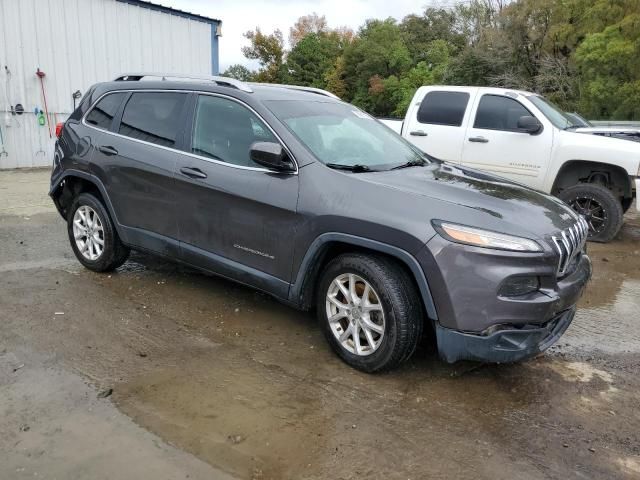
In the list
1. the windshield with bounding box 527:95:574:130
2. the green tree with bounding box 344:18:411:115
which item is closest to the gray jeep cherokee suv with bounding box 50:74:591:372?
the windshield with bounding box 527:95:574:130

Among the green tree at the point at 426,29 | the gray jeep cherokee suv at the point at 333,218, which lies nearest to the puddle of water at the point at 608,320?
the gray jeep cherokee suv at the point at 333,218

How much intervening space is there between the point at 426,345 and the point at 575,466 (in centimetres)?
144

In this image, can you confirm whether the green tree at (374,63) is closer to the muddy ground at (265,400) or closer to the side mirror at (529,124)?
the side mirror at (529,124)


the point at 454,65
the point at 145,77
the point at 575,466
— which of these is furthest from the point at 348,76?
the point at 575,466

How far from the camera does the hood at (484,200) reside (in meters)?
3.27

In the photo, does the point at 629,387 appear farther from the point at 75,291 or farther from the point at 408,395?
the point at 75,291

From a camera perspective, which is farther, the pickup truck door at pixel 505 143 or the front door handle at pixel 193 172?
the pickup truck door at pixel 505 143

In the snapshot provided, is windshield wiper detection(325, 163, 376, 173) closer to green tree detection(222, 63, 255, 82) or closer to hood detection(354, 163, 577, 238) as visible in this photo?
hood detection(354, 163, 577, 238)

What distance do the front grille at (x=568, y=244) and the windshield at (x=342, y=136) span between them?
1281 mm

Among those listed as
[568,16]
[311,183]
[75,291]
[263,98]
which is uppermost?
[568,16]

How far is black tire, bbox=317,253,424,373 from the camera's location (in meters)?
3.33

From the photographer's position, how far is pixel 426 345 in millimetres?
4098

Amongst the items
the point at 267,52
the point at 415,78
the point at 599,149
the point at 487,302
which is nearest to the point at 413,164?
the point at 487,302

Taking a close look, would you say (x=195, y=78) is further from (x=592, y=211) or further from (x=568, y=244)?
(x=592, y=211)
